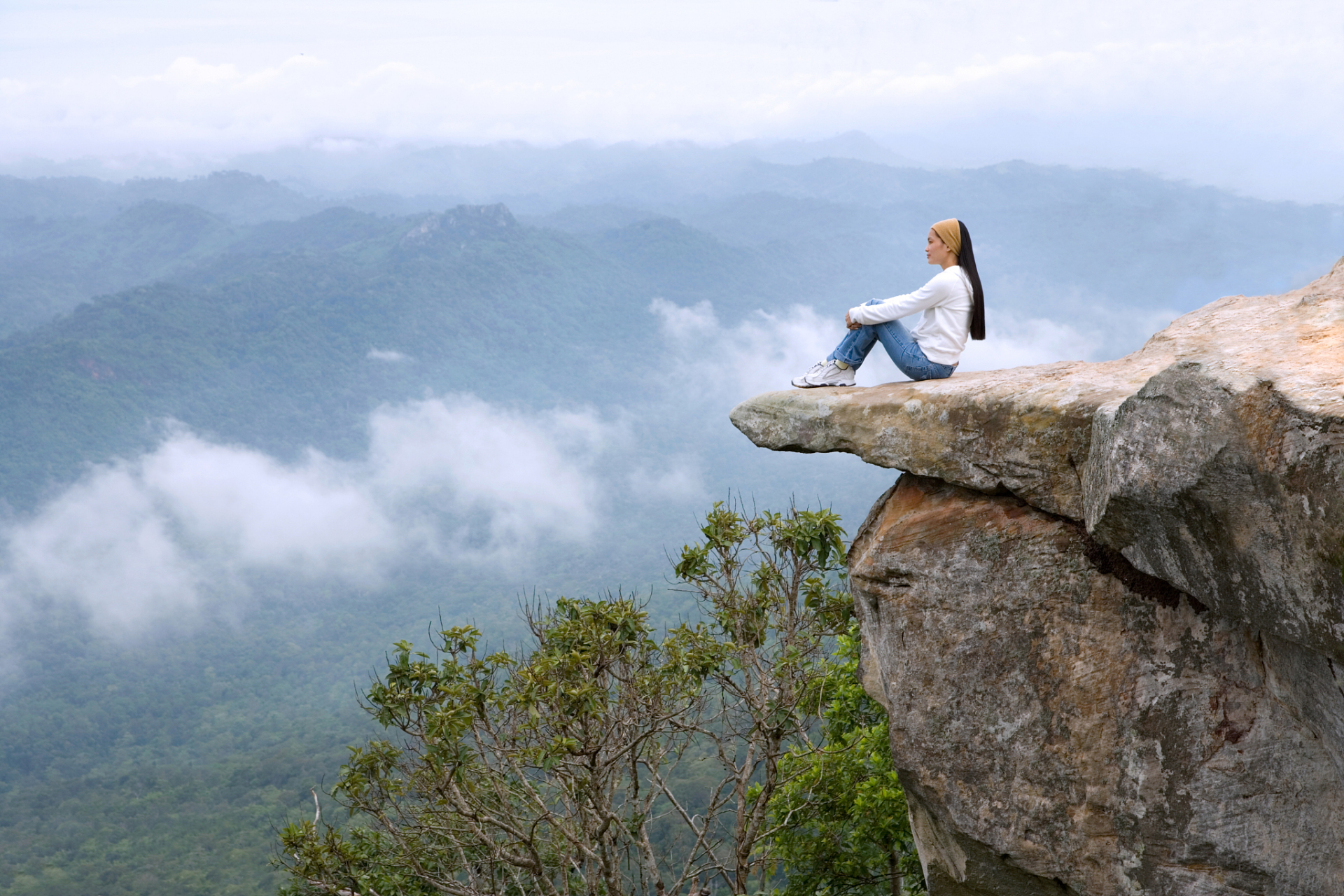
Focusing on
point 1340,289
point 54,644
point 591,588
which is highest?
point 54,644

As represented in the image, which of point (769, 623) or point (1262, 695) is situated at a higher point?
point (769, 623)

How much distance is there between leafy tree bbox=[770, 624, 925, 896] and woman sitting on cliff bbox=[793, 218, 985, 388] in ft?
21.6

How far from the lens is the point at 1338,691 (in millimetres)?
6180

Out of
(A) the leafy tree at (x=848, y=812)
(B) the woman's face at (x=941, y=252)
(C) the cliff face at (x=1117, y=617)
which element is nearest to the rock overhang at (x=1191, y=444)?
(C) the cliff face at (x=1117, y=617)

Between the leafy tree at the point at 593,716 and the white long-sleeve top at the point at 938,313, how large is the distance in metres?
3.15

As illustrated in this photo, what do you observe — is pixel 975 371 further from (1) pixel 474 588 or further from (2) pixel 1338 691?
(1) pixel 474 588

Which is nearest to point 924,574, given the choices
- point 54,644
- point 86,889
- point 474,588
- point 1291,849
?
point 1291,849

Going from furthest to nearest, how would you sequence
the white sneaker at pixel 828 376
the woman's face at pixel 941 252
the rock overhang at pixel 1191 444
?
the white sneaker at pixel 828 376
the woman's face at pixel 941 252
the rock overhang at pixel 1191 444

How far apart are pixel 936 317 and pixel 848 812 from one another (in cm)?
1024

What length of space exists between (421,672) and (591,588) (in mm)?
143359

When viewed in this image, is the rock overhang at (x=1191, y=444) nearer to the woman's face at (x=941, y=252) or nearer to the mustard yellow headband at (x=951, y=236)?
the woman's face at (x=941, y=252)

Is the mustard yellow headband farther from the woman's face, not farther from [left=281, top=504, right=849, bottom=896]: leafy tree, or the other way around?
[left=281, top=504, right=849, bottom=896]: leafy tree

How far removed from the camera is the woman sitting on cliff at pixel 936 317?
9.00 m

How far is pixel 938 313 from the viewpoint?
916 centimetres
